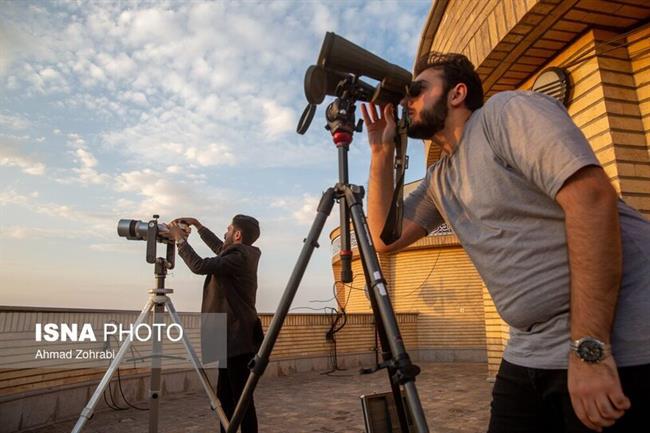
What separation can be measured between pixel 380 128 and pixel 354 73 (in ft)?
0.94

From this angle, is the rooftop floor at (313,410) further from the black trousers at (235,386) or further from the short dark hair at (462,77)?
the short dark hair at (462,77)

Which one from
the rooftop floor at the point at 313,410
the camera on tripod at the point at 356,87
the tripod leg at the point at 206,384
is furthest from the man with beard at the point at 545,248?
the rooftop floor at the point at 313,410

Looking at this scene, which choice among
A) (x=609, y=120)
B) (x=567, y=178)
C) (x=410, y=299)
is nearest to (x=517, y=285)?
(x=567, y=178)

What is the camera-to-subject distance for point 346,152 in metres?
2.17

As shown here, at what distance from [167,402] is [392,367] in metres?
6.31

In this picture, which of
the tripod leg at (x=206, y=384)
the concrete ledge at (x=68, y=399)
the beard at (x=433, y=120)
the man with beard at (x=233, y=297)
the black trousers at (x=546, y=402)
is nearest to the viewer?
the black trousers at (x=546, y=402)

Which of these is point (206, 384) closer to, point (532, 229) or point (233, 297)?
point (233, 297)

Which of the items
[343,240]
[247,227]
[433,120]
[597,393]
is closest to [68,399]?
[247,227]

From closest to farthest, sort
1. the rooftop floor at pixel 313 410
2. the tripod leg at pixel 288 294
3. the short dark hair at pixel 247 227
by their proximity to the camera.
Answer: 1. the tripod leg at pixel 288 294
2. the short dark hair at pixel 247 227
3. the rooftop floor at pixel 313 410

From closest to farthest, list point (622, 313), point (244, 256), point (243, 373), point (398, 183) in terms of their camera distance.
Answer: point (622, 313)
point (398, 183)
point (243, 373)
point (244, 256)

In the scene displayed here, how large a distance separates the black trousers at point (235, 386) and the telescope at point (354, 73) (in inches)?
95.1

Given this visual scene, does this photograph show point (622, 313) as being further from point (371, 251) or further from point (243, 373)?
point (243, 373)

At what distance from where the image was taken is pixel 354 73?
2010 mm

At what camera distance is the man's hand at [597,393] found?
1.08 meters
